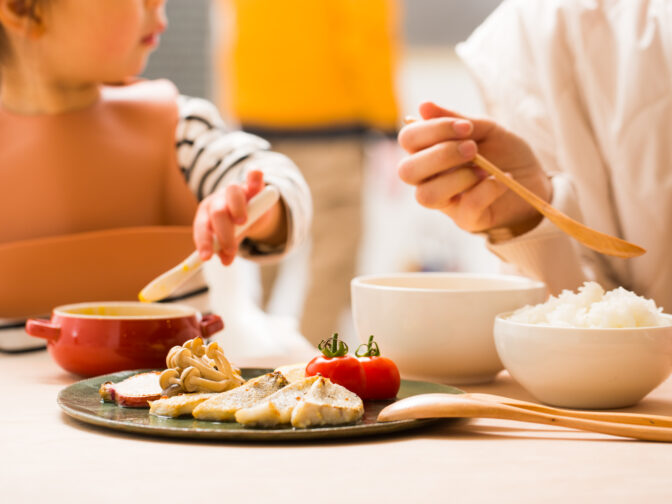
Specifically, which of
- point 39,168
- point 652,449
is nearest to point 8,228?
point 39,168

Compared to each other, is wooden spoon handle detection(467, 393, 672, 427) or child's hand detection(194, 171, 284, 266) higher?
child's hand detection(194, 171, 284, 266)

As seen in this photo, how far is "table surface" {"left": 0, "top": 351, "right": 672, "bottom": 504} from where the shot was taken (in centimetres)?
60

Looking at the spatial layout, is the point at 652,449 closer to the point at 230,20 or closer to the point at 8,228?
the point at 8,228

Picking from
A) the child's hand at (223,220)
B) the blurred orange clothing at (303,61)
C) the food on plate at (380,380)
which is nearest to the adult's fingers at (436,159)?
the child's hand at (223,220)

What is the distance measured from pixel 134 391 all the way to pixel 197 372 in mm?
61

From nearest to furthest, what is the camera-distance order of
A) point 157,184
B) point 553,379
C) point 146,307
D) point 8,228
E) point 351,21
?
1. point 553,379
2. point 146,307
3. point 8,228
4. point 157,184
5. point 351,21

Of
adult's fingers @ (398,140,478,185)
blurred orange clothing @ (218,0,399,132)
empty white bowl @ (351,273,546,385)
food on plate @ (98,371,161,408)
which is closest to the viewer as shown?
food on plate @ (98,371,161,408)

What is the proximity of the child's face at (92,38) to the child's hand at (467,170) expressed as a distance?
0.69 m

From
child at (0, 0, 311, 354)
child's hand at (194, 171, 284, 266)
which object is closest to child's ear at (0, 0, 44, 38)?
child at (0, 0, 311, 354)

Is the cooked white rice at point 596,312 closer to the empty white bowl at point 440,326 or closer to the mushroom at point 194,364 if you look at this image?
the empty white bowl at point 440,326

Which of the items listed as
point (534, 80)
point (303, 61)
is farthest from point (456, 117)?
point (303, 61)

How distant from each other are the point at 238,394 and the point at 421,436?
0.17 m

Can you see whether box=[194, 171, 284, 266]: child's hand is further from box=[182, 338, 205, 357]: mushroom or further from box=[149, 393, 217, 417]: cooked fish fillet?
box=[149, 393, 217, 417]: cooked fish fillet

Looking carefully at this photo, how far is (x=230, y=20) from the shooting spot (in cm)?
337
